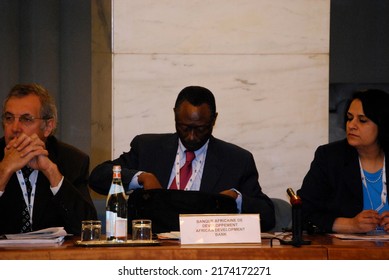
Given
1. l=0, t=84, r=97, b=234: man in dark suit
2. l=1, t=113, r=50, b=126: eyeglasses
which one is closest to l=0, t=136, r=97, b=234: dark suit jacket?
l=0, t=84, r=97, b=234: man in dark suit

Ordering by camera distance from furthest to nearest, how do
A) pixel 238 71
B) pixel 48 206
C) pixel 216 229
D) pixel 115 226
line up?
1. pixel 238 71
2. pixel 48 206
3. pixel 115 226
4. pixel 216 229

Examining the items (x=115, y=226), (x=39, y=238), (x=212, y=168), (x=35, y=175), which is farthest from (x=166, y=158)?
Result: (x=39, y=238)

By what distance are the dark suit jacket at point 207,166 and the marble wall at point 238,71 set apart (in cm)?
56

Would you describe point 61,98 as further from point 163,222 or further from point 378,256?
point 378,256

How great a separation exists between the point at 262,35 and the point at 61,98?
11.3ft

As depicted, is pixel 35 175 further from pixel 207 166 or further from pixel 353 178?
pixel 353 178

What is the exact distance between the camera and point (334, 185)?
4.06 meters

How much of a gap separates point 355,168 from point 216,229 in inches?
52.3

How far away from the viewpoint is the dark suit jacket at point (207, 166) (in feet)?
13.1

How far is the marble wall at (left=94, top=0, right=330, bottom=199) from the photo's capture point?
471 cm

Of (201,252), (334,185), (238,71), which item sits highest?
(238,71)

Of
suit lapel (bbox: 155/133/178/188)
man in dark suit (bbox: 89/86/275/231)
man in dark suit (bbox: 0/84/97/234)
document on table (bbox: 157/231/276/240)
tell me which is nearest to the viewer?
document on table (bbox: 157/231/276/240)

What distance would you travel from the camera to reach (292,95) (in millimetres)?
4746

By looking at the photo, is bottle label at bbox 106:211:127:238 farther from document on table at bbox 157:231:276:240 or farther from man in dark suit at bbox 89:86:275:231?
man in dark suit at bbox 89:86:275:231
